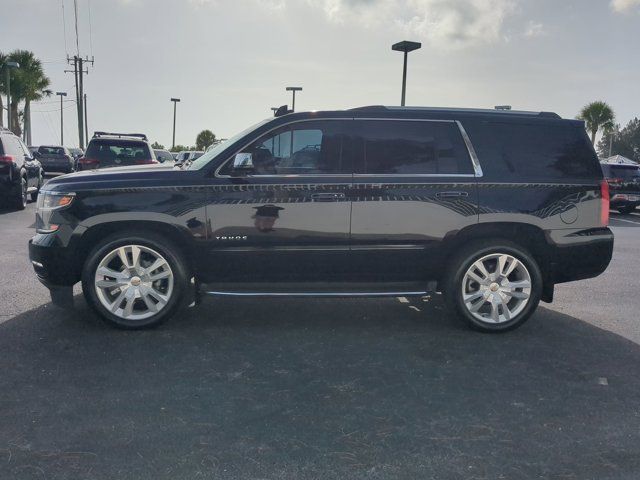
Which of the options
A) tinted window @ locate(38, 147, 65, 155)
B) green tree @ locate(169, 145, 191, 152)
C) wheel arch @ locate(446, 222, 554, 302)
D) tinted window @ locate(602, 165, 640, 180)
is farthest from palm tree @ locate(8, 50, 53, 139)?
wheel arch @ locate(446, 222, 554, 302)

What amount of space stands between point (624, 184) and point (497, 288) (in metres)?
15.3

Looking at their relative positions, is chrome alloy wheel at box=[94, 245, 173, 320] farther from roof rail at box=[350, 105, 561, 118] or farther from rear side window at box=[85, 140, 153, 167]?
rear side window at box=[85, 140, 153, 167]

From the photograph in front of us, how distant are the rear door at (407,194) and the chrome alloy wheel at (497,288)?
0.34 metres

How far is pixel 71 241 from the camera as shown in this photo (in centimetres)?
512

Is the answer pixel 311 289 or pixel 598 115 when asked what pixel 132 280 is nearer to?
pixel 311 289

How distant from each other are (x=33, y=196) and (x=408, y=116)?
1554cm

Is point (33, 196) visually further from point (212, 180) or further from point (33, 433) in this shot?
point (33, 433)

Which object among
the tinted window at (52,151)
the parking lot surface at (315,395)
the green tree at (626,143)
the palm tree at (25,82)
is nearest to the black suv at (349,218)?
the parking lot surface at (315,395)

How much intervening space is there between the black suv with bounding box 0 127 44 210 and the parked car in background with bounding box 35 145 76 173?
17.6 meters

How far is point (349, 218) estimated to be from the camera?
5.24 m

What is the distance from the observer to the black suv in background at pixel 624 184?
18433 mm

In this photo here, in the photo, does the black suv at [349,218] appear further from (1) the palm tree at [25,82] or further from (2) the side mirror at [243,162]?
(1) the palm tree at [25,82]

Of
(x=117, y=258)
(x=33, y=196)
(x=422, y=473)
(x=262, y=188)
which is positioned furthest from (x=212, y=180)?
(x=33, y=196)

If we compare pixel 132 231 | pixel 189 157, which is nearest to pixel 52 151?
pixel 189 157
